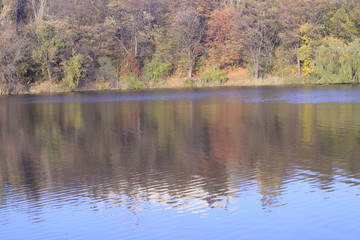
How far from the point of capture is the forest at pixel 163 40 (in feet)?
201

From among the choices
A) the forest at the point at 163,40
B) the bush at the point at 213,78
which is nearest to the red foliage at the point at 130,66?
the forest at the point at 163,40

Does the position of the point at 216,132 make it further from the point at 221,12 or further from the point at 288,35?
the point at 221,12

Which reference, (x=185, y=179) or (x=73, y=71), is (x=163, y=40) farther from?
(x=185, y=179)

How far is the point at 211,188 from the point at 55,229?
13.0 ft

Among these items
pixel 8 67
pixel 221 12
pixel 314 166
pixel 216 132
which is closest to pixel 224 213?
pixel 314 166

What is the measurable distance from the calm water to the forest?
35.4 metres

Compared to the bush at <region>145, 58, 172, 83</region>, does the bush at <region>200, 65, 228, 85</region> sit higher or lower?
lower

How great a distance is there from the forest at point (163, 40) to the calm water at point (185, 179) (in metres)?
35.4

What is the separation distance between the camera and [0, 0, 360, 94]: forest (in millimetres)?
61125

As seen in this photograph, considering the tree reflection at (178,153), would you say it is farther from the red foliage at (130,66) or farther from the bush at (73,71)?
the red foliage at (130,66)

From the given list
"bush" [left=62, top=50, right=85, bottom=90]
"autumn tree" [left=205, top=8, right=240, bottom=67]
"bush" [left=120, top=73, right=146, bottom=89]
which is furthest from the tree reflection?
"autumn tree" [left=205, top=8, right=240, bottom=67]

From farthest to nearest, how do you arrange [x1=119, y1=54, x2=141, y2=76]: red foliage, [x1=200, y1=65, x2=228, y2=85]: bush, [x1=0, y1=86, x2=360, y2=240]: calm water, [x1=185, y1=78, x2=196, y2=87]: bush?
[x1=119, y1=54, x2=141, y2=76]: red foliage, [x1=200, y1=65, x2=228, y2=85]: bush, [x1=185, y1=78, x2=196, y2=87]: bush, [x1=0, y1=86, x2=360, y2=240]: calm water

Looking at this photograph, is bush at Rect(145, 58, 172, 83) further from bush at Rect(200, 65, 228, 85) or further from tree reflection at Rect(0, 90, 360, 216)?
tree reflection at Rect(0, 90, 360, 216)

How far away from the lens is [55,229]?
388 inches
